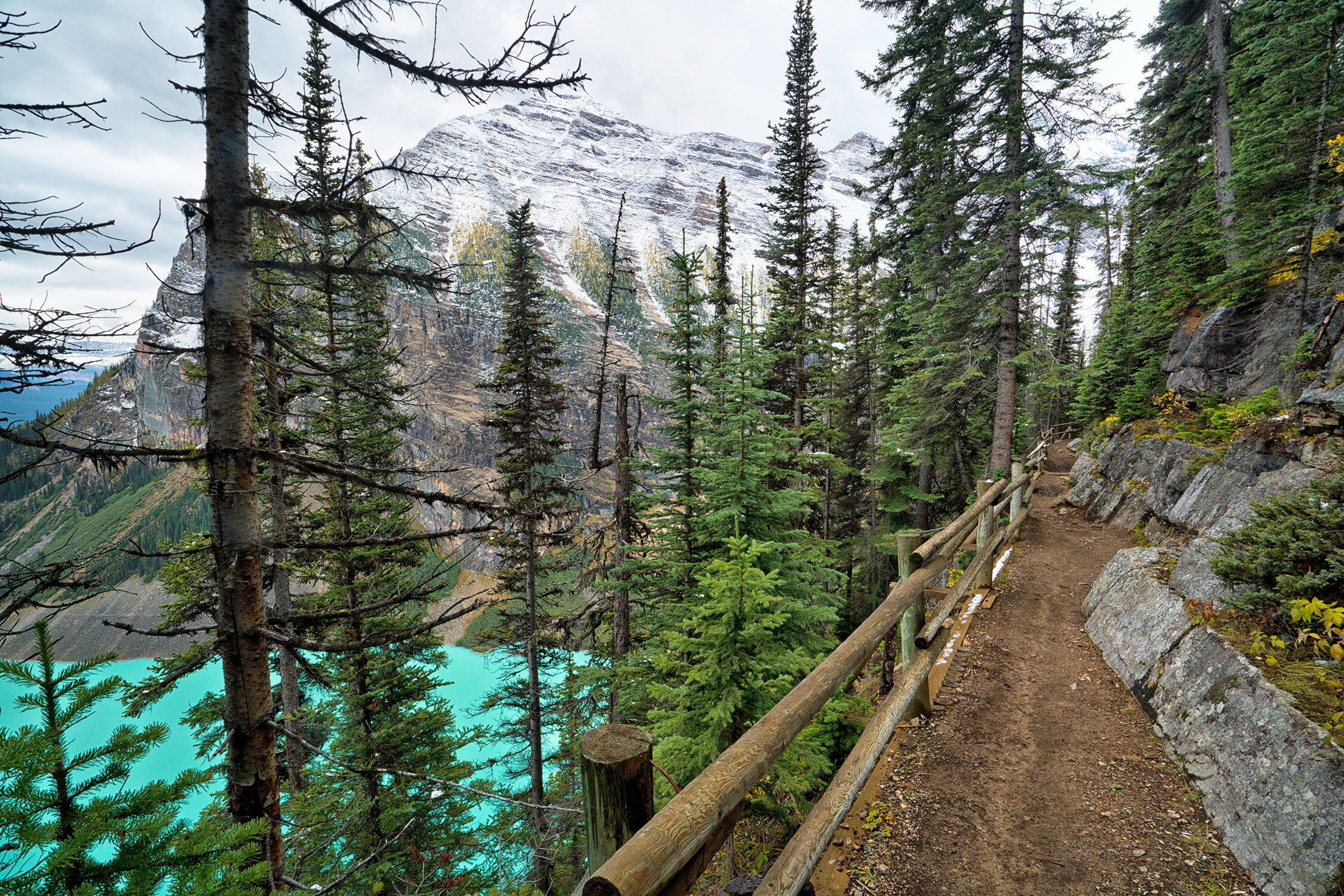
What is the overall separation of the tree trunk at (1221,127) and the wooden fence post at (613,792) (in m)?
18.5

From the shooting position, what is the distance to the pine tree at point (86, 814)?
1.70m

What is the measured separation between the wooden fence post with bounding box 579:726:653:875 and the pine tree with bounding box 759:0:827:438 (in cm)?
1467

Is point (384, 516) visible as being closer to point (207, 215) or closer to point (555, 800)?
point (555, 800)

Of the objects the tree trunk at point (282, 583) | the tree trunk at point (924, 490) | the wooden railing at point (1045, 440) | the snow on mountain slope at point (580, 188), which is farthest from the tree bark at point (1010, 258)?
the snow on mountain slope at point (580, 188)

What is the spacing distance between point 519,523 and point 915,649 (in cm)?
1331

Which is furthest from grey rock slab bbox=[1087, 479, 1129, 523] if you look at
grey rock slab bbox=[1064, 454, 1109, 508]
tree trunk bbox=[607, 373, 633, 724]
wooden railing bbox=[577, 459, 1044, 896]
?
tree trunk bbox=[607, 373, 633, 724]

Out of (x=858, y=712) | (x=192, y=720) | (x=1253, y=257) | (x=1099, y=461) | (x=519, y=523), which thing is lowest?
(x=192, y=720)

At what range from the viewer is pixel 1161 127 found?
1922 cm

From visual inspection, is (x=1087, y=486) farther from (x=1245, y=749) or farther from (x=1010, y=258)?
(x=1245, y=749)

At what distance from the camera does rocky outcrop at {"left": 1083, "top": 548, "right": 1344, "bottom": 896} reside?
8.61 feet

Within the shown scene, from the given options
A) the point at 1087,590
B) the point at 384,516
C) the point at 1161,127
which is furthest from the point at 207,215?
the point at 1161,127

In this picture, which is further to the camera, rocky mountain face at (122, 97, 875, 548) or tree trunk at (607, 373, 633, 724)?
rocky mountain face at (122, 97, 875, 548)

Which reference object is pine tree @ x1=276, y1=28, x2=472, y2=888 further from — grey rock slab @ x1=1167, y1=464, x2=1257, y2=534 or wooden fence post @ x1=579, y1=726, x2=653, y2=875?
grey rock slab @ x1=1167, y1=464, x2=1257, y2=534

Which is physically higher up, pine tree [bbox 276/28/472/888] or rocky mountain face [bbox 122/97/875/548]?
rocky mountain face [bbox 122/97/875/548]
